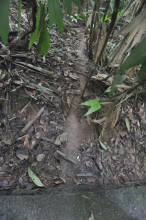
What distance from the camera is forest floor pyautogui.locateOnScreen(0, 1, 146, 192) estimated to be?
1.69m

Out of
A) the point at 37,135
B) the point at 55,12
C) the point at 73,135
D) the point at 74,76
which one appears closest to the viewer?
the point at 55,12

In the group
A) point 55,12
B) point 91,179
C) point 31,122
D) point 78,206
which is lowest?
point 78,206

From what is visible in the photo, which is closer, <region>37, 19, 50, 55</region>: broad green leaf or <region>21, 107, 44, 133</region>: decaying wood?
<region>37, 19, 50, 55</region>: broad green leaf

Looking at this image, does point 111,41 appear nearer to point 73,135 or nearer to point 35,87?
point 35,87

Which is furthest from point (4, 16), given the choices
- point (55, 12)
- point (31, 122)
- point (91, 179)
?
point (91, 179)

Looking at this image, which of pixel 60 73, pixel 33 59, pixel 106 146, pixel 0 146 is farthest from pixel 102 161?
pixel 33 59

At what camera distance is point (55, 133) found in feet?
6.37

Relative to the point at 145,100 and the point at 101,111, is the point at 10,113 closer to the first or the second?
the point at 101,111

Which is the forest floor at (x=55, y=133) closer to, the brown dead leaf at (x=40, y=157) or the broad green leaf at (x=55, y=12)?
the brown dead leaf at (x=40, y=157)

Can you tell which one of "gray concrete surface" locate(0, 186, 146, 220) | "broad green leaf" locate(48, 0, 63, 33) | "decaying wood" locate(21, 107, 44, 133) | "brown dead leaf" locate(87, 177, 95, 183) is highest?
"broad green leaf" locate(48, 0, 63, 33)

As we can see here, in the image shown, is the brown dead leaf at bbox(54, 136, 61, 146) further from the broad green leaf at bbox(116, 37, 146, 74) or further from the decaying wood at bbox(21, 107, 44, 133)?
the broad green leaf at bbox(116, 37, 146, 74)

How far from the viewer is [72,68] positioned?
2547 mm

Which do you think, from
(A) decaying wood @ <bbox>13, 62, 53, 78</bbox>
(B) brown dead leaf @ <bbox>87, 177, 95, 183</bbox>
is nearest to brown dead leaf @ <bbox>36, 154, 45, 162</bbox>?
(B) brown dead leaf @ <bbox>87, 177, 95, 183</bbox>

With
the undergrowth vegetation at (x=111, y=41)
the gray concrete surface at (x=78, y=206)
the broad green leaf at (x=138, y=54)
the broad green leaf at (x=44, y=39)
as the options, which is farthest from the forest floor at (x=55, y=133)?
the broad green leaf at (x=138, y=54)
